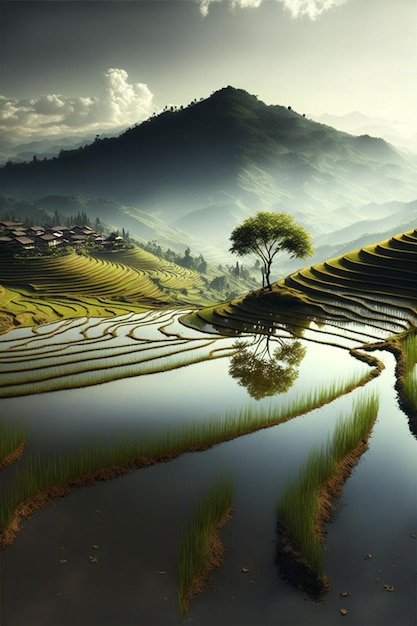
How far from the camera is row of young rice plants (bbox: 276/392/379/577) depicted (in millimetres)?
12520

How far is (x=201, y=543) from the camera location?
12469 mm

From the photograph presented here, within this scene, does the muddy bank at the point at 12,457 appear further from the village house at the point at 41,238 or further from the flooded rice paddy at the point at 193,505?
the village house at the point at 41,238

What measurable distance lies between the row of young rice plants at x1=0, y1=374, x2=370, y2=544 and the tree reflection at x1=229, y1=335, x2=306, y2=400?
2.76 metres

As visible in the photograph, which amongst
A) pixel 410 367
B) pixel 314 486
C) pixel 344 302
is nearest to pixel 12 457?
pixel 314 486

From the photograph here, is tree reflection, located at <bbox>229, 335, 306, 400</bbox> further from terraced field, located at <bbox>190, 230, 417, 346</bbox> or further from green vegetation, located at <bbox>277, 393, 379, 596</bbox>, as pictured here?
green vegetation, located at <bbox>277, 393, 379, 596</bbox>

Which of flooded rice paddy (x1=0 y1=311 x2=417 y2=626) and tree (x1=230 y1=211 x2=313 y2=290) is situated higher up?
tree (x1=230 y1=211 x2=313 y2=290)

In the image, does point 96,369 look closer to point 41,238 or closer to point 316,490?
point 316,490

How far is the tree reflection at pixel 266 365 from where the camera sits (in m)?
26.7

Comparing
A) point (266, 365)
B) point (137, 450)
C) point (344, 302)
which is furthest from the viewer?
point (344, 302)

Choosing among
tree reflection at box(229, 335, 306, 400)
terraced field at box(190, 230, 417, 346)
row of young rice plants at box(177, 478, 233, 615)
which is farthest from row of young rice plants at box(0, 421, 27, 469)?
terraced field at box(190, 230, 417, 346)

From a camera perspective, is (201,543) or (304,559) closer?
(304,559)

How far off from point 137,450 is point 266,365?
14678 mm

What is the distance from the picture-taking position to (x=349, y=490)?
15664 millimetres

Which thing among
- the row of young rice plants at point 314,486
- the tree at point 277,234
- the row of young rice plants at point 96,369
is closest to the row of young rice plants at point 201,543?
the row of young rice plants at point 314,486
